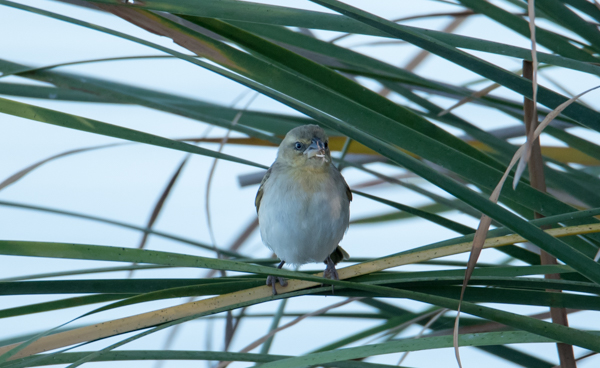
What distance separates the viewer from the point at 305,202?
5.62 feet

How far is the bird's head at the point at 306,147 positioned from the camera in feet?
5.51

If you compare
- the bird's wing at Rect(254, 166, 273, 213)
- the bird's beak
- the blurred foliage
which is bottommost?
the blurred foliage

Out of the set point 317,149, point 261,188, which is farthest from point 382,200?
point 261,188

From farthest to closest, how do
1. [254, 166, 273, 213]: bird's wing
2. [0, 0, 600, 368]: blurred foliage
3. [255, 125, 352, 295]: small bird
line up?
[254, 166, 273, 213]: bird's wing < [255, 125, 352, 295]: small bird < [0, 0, 600, 368]: blurred foliage

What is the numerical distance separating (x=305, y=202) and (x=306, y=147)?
177 millimetres

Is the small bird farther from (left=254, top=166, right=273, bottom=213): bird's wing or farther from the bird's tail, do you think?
the bird's tail

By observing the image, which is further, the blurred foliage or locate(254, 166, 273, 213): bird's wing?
locate(254, 166, 273, 213): bird's wing

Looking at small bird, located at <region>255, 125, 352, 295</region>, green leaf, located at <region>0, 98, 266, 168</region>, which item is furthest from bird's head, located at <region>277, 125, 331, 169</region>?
green leaf, located at <region>0, 98, 266, 168</region>

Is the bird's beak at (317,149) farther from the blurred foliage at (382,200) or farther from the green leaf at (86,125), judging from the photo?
the green leaf at (86,125)

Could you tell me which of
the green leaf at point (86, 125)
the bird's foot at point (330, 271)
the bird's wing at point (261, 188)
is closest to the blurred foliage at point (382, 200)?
the green leaf at point (86, 125)

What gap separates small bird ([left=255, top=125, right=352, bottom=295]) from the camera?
1.70 metres

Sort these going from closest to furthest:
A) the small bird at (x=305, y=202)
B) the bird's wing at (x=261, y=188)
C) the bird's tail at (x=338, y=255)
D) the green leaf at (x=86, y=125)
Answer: the green leaf at (x=86, y=125) → the small bird at (x=305, y=202) → the bird's wing at (x=261, y=188) → the bird's tail at (x=338, y=255)

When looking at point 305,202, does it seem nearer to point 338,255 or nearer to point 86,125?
point 338,255

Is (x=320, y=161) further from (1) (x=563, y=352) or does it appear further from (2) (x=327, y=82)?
(1) (x=563, y=352)
